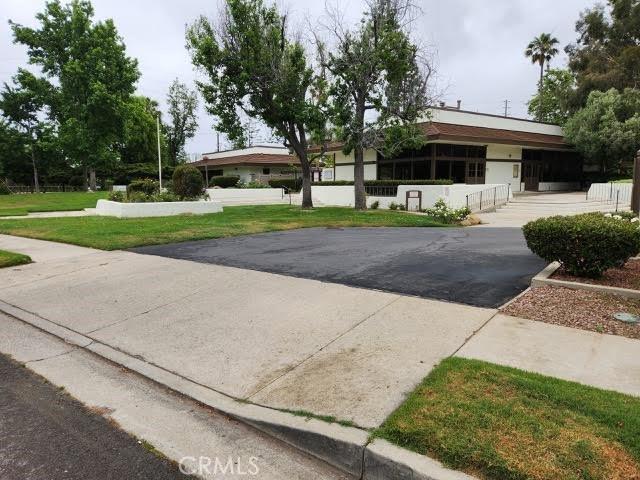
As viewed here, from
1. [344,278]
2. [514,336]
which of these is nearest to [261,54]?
[344,278]

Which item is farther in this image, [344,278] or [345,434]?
[344,278]

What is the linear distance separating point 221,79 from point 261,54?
2.43m

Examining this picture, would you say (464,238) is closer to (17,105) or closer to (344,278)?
(344,278)

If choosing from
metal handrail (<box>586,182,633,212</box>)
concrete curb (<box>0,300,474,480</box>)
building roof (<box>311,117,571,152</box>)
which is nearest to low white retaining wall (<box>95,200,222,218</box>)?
building roof (<box>311,117,571,152</box>)

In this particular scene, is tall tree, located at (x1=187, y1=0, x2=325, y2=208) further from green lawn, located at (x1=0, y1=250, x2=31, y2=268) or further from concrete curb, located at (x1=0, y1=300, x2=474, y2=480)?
concrete curb, located at (x1=0, y1=300, x2=474, y2=480)

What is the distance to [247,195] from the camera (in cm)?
3297

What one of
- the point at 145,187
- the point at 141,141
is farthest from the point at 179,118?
the point at 145,187

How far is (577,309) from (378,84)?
58.1 ft

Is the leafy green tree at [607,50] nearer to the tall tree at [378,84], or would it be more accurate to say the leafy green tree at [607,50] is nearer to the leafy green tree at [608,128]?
the leafy green tree at [608,128]

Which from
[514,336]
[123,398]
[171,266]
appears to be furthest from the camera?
[171,266]

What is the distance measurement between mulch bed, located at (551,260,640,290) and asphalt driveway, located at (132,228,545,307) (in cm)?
54

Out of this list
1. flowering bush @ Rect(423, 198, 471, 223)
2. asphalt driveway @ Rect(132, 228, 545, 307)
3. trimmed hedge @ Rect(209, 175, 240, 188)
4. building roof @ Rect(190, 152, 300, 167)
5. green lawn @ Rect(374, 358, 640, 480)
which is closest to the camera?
green lawn @ Rect(374, 358, 640, 480)

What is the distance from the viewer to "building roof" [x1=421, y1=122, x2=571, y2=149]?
80.6ft

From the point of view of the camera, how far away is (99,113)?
38938mm
